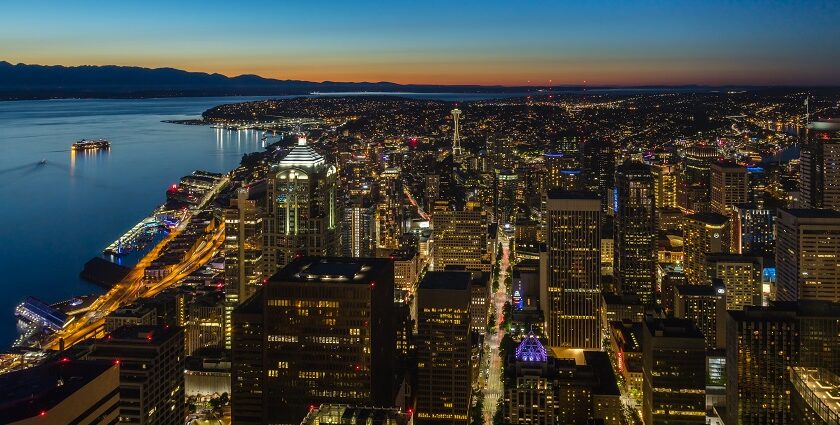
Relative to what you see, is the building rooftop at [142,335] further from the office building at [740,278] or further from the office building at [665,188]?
the office building at [665,188]

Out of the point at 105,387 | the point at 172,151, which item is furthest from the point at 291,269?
the point at 172,151

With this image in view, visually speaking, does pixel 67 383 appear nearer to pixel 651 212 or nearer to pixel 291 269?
pixel 291 269

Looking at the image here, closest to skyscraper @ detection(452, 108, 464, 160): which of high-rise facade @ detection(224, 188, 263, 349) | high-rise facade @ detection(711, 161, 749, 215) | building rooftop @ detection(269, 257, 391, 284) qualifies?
high-rise facade @ detection(711, 161, 749, 215)

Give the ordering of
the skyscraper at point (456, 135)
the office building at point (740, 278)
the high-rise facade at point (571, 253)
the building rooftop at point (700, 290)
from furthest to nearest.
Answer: the skyscraper at point (456, 135), the high-rise facade at point (571, 253), the office building at point (740, 278), the building rooftop at point (700, 290)

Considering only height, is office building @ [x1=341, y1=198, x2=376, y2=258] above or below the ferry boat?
below

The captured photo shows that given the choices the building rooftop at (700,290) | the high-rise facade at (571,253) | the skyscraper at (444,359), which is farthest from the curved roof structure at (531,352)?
the high-rise facade at (571,253)

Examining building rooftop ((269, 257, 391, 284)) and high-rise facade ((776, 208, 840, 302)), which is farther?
high-rise facade ((776, 208, 840, 302))

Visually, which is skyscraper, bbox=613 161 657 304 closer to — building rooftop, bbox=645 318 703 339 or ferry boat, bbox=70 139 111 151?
building rooftop, bbox=645 318 703 339
